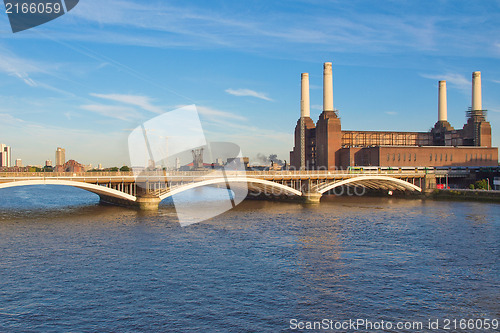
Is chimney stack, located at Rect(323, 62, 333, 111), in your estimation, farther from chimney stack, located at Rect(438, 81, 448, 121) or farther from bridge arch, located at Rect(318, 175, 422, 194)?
chimney stack, located at Rect(438, 81, 448, 121)

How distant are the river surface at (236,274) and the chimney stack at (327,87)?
6677 centimetres

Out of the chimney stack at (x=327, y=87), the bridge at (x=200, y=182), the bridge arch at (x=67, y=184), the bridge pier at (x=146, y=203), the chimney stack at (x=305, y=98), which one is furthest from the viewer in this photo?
the chimney stack at (x=305, y=98)

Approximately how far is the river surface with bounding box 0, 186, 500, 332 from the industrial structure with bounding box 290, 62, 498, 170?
198ft

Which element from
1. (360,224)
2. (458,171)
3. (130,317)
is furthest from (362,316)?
(458,171)

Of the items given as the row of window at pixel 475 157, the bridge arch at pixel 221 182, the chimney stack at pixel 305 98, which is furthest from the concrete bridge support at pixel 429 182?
the chimney stack at pixel 305 98

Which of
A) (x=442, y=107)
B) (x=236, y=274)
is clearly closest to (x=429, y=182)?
(x=442, y=107)

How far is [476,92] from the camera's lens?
116m

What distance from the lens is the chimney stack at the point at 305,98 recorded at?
11400 cm

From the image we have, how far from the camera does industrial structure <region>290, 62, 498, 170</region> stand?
108 metres

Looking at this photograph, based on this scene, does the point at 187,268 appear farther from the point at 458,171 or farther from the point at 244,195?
the point at 458,171

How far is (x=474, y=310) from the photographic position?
20938 millimetres

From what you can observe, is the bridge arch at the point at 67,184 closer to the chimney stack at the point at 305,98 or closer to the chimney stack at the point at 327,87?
the chimney stack at the point at 327,87

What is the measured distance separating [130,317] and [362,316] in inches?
427

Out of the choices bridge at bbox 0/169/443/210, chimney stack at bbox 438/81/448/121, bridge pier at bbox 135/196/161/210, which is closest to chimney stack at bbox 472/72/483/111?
chimney stack at bbox 438/81/448/121
